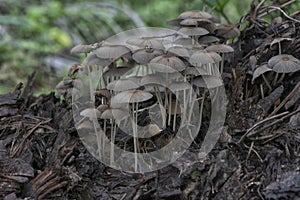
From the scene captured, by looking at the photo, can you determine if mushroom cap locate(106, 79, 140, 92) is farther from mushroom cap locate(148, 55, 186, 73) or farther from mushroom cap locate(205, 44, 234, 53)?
mushroom cap locate(205, 44, 234, 53)

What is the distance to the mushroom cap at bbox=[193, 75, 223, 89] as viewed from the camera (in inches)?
78.1

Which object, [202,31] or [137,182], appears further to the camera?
[202,31]

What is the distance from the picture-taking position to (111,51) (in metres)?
1.97

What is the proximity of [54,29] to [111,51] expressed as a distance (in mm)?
4583

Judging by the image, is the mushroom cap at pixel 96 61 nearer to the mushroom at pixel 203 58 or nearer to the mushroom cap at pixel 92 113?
the mushroom cap at pixel 92 113

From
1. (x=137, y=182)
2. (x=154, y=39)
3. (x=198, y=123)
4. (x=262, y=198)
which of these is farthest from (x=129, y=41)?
(x=262, y=198)

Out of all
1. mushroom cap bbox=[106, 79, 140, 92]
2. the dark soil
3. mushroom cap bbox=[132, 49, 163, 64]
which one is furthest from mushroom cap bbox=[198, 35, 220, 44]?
mushroom cap bbox=[106, 79, 140, 92]

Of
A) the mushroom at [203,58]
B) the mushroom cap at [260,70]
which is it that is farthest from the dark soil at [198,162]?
the mushroom at [203,58]

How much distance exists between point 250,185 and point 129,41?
94 centimetres

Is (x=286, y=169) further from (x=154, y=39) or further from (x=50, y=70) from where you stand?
(x=50, y=70)

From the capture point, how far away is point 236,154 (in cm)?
195

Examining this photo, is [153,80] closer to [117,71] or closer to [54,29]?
[117,71]

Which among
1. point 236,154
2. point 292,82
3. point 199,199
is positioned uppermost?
point 292,82

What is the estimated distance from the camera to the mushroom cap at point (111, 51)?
196 centimetres
